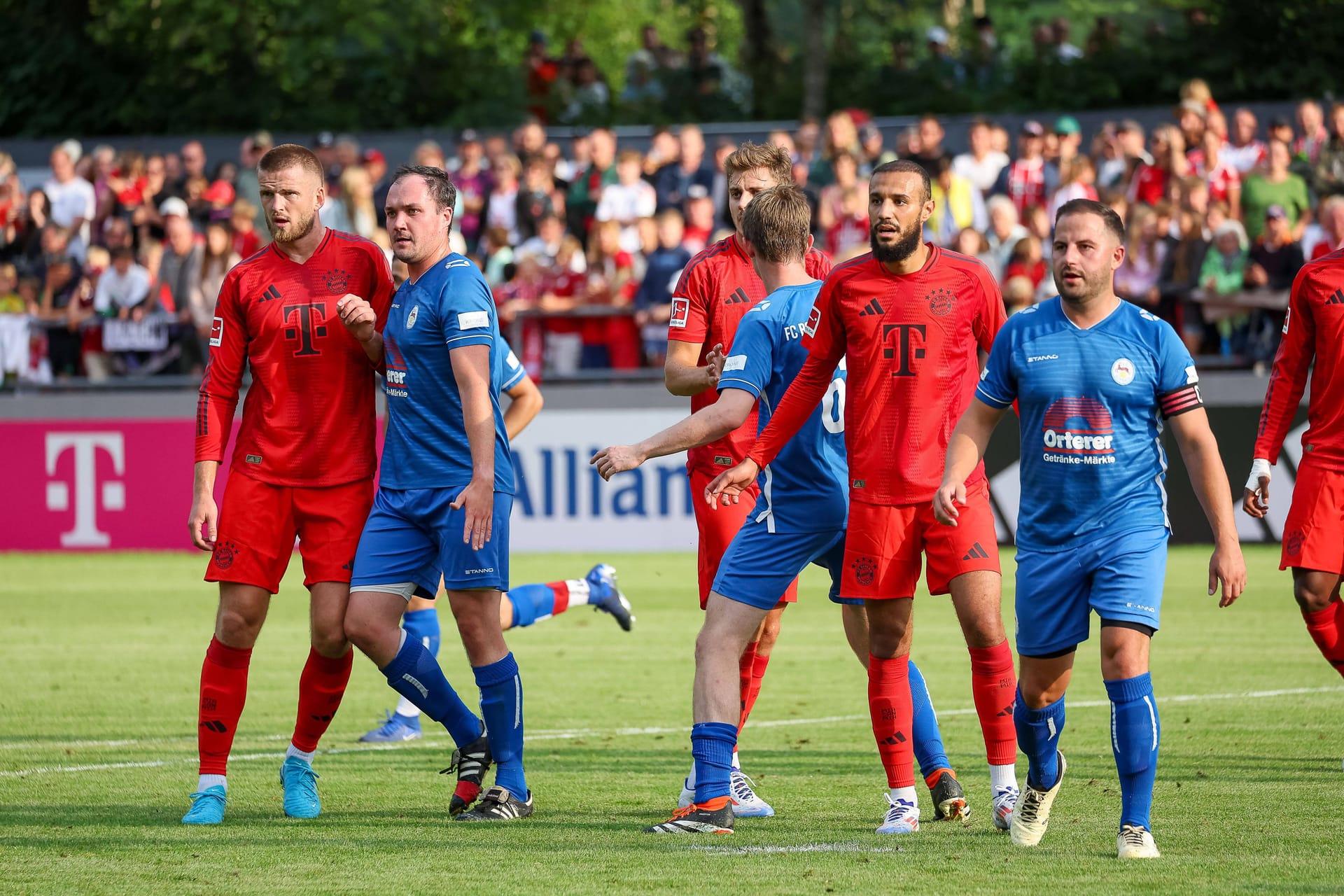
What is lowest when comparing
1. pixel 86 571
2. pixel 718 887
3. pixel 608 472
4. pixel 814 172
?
pixel 86 571

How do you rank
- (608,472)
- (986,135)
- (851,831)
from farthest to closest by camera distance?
(986,135) → (851,831) → (608,472)

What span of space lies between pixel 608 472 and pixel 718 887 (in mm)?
1392

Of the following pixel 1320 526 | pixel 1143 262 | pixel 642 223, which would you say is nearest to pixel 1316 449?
pixel 1320 526

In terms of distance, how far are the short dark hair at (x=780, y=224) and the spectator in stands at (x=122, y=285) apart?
587 inches

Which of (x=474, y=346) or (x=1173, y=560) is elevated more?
(x=474, y=346)

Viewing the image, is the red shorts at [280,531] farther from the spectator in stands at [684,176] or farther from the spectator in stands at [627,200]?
the spectator in stands at [684,176]

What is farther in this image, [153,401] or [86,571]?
[153,401]

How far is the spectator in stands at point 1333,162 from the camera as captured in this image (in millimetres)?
17734

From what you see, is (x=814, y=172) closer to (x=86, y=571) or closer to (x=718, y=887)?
(x=86, y=571)

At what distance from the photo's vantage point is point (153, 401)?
18234mm

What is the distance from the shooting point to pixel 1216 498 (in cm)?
576

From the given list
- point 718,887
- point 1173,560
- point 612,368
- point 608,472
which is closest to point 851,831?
point 718,887

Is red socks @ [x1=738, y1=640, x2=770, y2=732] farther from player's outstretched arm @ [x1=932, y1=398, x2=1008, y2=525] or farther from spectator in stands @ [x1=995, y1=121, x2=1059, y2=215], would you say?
spectator in stands @ [x1=995, y1=121, x2=1059, y2=215]

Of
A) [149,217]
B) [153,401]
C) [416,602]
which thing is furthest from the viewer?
[149,217]
